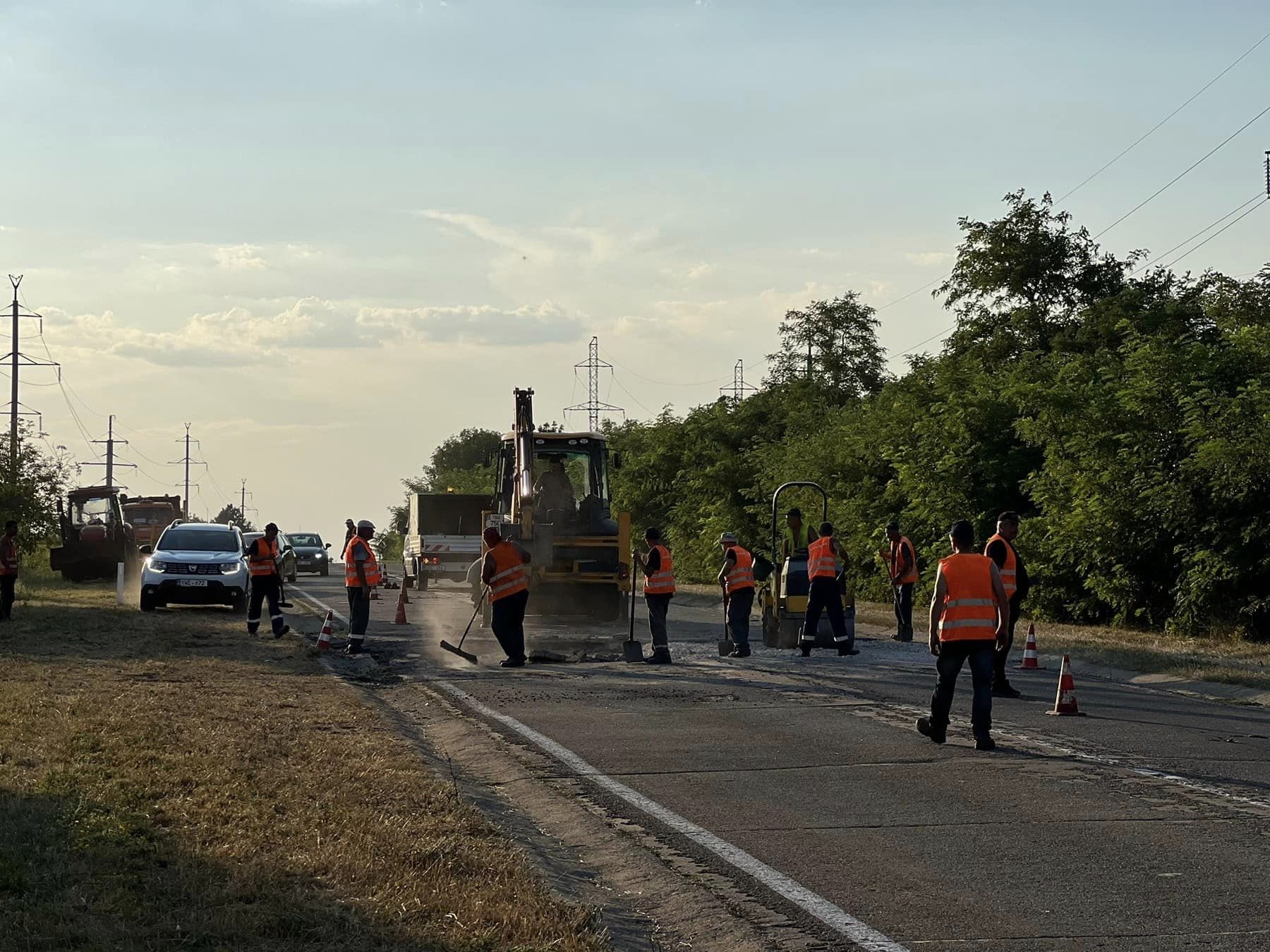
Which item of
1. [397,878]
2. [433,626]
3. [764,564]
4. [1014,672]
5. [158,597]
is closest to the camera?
[397,878]

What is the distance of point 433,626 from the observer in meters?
25.4

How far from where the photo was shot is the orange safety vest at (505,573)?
17.9 meters

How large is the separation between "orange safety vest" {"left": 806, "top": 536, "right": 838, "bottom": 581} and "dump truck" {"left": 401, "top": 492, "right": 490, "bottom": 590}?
2161 cm

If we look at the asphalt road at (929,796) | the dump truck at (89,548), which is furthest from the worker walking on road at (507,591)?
the dump truck at (89,548)

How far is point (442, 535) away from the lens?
136 feet

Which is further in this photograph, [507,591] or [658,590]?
[658,590]

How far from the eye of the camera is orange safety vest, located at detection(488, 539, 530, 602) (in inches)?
703

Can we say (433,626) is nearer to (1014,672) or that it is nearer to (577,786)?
(1014,672)

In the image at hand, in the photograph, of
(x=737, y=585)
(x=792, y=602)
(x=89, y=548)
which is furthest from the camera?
(x=89, y=548)

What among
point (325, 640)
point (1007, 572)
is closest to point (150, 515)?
point (325, 640)

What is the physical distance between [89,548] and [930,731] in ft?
124

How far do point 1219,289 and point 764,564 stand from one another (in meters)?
23.2

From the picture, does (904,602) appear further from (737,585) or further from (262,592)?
(262,592)

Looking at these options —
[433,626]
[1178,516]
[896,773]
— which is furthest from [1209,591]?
[896,773]
